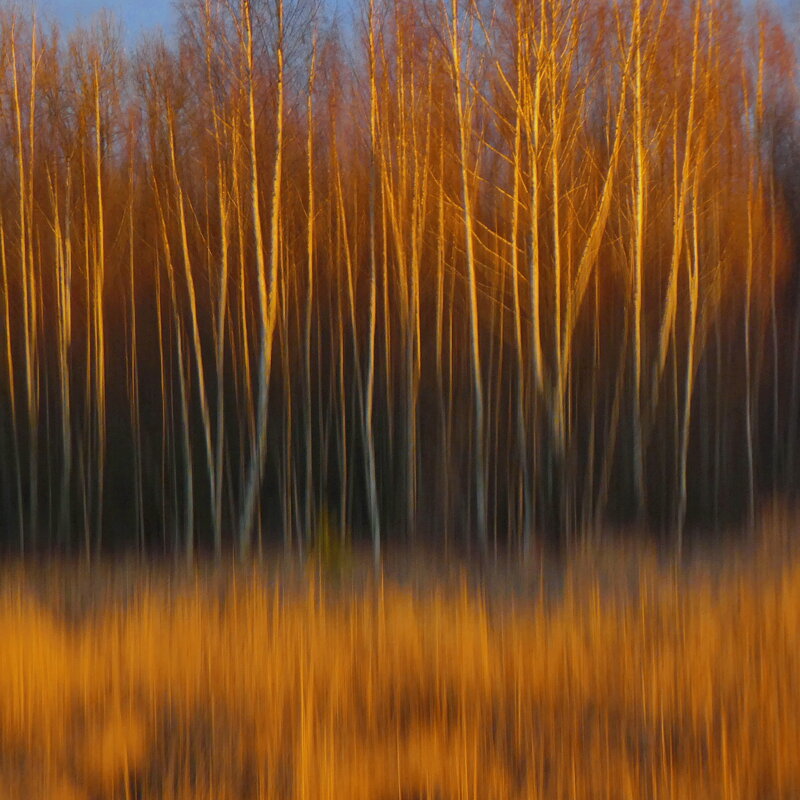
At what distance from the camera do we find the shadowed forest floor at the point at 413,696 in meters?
Answer: 3.14

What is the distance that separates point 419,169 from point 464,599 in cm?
1054

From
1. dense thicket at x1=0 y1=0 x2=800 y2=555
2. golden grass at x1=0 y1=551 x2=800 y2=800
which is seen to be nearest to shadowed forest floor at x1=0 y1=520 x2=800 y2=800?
golden grass at x1=0 y1=551 x2=800 y2=800

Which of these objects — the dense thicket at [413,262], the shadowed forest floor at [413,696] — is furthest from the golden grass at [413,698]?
the dense thicket at [413,262]

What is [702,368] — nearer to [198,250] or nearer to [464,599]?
[198,250]

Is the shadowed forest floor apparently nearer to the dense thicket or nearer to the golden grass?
the golden grass

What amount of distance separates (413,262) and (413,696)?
990 centimetres

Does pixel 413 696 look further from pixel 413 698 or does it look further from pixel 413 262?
pixel 413 262

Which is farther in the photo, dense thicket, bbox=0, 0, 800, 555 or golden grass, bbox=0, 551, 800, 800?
dense thicket, bbox=0, 0, 800, 555

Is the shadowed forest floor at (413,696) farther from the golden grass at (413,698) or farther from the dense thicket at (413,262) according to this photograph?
the dense thicket at (413,262)

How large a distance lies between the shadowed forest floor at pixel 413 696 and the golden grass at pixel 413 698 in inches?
0.4

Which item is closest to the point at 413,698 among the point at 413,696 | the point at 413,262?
the point at 413,696

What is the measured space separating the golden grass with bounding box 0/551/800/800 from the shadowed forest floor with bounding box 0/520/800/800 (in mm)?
11

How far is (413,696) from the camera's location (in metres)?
3.89

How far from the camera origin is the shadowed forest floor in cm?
314
